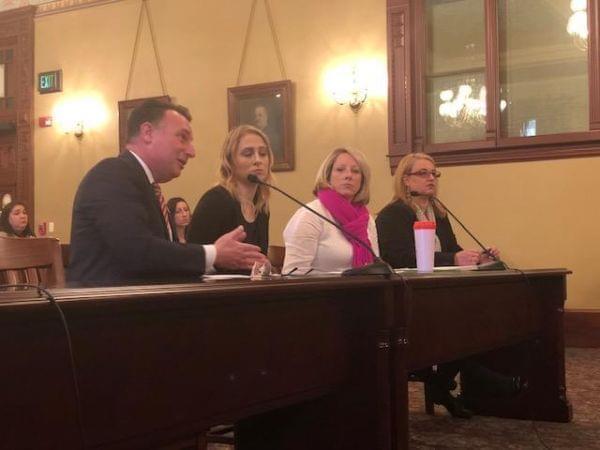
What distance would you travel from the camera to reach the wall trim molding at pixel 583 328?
520cm

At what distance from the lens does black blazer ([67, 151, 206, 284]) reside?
199 cm

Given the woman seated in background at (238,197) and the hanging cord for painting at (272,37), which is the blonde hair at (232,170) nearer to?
the woman seated in background at (238,197)

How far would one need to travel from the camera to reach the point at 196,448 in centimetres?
180

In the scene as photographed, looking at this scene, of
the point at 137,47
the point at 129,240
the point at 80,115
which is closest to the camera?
the point at 129,240

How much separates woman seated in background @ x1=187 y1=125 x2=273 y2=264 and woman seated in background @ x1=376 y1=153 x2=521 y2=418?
0.68m

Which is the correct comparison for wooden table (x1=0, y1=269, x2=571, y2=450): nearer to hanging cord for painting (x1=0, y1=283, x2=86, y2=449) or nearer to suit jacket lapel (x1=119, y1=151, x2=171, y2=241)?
hanging cord for painting (x1=0, y1=283, x2=86, y2=449)

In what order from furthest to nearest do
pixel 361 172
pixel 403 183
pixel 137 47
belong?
1. pixel 137 47
2. pixel 403 183
3. pixel 361 172

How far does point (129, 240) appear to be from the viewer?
6.51 feet

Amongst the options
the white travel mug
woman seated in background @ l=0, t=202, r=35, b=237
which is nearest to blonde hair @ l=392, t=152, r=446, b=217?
the white travel mug

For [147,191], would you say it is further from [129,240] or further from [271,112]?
[271,112]

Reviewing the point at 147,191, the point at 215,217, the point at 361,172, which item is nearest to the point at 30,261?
the point at 147,191

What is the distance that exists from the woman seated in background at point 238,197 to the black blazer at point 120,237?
585 millimetres

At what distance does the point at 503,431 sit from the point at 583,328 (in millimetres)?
2633

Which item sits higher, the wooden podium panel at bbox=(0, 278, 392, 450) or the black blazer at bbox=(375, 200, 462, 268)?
the black blazer at bbox=(375, 200, 462, 268)
